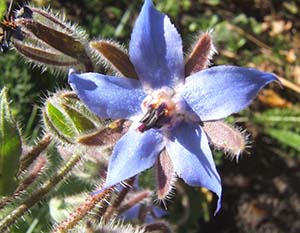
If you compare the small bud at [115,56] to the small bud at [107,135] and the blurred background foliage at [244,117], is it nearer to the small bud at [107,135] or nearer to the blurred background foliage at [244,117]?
the small bud at [107,135]

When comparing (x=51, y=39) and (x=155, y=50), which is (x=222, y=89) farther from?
(x=51, y=39)

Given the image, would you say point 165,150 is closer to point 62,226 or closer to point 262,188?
point 62,226

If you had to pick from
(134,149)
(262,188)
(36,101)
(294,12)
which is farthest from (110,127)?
(294,12)

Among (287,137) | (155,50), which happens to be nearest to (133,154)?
(155,50)

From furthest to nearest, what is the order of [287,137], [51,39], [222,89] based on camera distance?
[287,137], [51,39], [222,89]

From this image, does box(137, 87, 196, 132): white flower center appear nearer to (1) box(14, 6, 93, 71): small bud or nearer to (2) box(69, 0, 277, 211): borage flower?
(2) box(69, 0, 277, 211): borage flower

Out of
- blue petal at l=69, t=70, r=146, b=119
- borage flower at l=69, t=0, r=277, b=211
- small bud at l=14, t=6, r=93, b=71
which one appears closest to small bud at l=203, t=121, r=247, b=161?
borage flower at l=69, t=0, r=277, b=211
